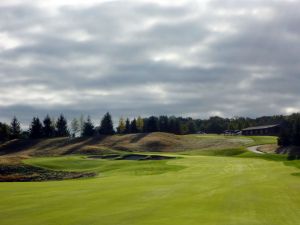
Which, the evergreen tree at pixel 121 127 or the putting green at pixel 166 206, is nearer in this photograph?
the putting green at pixel 166 206

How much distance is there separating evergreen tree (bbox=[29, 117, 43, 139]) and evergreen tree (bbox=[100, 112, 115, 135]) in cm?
2271

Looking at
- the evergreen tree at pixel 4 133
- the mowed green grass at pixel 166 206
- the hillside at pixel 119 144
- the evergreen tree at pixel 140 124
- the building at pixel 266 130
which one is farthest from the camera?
the evergreen tree at pixel 140 124

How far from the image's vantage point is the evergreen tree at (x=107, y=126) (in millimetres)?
172000

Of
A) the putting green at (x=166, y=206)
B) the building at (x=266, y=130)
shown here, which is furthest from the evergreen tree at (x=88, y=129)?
the putting green at (x=166, y=206)

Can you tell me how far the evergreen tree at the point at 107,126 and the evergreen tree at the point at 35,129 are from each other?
22712 millimetres

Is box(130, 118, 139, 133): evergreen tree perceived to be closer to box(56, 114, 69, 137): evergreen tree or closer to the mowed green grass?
box(56, 114, 69, 137): evergreen tree

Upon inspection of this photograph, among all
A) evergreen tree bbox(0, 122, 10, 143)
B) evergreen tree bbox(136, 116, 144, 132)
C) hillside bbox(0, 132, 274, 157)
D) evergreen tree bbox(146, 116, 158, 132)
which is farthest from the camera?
evergreen tree bbox(136, 116, 144, 132)

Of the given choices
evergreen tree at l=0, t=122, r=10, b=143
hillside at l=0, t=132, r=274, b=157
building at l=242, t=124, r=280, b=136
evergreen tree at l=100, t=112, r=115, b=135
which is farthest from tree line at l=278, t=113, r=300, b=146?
evergreen tree at l=0, t=122, r=10, b=143

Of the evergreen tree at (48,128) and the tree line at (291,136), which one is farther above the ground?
the evergreen tree at (48,128)

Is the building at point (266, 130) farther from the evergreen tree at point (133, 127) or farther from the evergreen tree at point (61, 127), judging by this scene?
the evergreen tree at point (61, 127)

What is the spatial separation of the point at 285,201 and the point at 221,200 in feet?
10.4

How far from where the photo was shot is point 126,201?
24859 mm

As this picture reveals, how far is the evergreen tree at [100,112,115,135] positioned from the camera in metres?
172

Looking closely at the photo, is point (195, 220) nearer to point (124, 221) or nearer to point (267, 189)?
point (124, 221)
